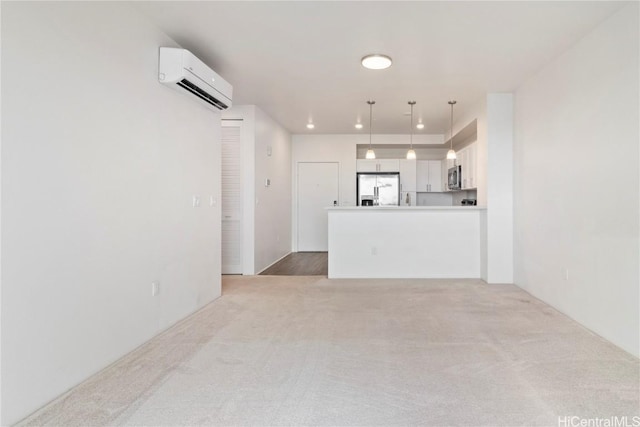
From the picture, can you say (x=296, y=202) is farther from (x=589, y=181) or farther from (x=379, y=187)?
(x=589, y=181)

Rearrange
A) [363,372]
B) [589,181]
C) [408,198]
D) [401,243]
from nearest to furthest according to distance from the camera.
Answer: [363,372] < [589,181] < [401,243] < [408,198]

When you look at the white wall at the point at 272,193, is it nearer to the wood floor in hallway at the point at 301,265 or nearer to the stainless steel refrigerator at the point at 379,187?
the wood floor in hallway at the point at 301,265

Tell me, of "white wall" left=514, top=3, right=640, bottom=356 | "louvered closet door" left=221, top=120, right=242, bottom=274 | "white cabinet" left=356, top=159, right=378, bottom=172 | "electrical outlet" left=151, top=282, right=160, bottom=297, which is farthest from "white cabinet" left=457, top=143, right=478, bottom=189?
"electrical outlet" left=151, top=282, right=160, bottom=297

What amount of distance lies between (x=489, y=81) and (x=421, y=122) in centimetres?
213

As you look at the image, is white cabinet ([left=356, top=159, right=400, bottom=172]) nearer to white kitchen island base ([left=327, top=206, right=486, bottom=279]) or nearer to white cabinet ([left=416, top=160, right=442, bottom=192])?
white cabinet ([left=416, top=160, right=442, bottom=192])

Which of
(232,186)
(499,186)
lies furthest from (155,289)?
(499,186)

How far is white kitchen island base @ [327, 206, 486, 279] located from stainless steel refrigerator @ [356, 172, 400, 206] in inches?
95.4

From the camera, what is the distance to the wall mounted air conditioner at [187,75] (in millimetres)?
2855

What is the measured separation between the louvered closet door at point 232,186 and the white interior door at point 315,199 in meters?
2.40

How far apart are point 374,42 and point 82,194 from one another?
2545 mm

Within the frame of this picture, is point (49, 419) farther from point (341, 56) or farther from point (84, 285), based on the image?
point (341, 56)

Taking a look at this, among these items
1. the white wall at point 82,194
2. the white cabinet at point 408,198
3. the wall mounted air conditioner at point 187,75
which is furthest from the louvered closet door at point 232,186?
the white cabinet at point 408,198

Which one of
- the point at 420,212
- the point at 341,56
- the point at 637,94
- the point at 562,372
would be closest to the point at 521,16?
the point at 637,94

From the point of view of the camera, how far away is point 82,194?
2102 mm
